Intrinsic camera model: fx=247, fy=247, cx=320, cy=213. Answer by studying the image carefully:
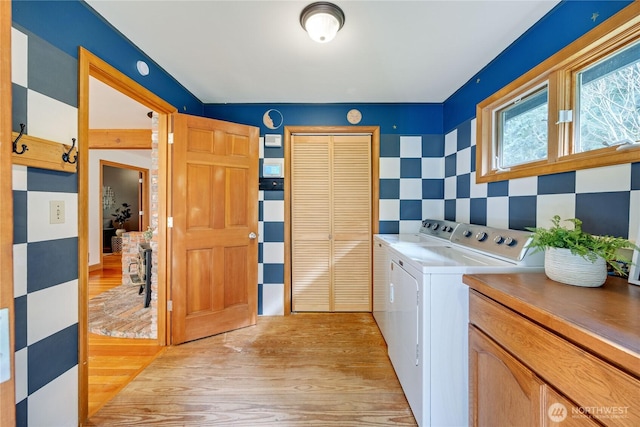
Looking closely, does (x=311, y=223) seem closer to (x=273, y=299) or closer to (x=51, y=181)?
(x=273, y=299)

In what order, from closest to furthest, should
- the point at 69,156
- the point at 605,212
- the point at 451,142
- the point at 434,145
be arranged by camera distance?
1. the point at 605,212
2. the point at 69,156
3. the point at 451,142
4. the point at 434,145

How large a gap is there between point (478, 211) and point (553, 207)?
637mm

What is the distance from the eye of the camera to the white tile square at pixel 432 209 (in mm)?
2551

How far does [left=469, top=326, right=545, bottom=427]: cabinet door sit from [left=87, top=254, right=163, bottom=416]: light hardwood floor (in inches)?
79.4

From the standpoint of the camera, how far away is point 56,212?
3.85ft

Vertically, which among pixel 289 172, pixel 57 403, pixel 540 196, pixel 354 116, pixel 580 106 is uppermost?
pixel 354 116

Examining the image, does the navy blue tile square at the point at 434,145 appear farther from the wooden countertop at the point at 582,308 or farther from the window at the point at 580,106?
the wooden countertop at the point at 582,308

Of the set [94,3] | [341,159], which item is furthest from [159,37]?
[341,159]

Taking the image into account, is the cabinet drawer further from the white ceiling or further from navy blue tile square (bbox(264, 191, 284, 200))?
navy blue tile square (bbox(264, 191, 284, 200))

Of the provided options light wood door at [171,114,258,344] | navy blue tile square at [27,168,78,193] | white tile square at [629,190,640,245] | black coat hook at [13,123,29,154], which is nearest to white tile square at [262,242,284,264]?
light wood door at [171,114,258,344]

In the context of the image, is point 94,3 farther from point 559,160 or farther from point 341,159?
point 559,160

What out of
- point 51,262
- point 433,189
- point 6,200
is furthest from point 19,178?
point 433,189

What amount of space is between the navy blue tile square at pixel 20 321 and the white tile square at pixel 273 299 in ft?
5.58

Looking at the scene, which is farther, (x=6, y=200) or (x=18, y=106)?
(x=18, y=106)
